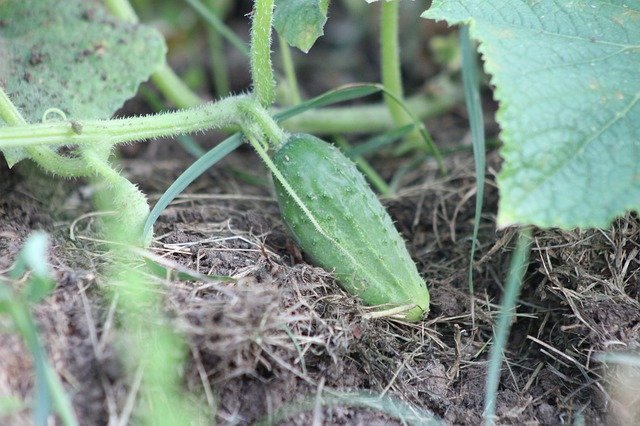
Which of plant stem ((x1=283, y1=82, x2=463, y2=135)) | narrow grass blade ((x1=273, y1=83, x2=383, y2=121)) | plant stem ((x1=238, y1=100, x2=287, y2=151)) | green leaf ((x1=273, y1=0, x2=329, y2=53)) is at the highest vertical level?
green leaf ((x1=273, y1=0, x2=329, y2=53))

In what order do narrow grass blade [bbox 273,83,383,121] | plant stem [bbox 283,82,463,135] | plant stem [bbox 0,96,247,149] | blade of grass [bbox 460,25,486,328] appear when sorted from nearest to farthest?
plant stem [bbox 0,96,247,149], blade of grass [bbox 460,25,486,328], narrow grass blade [bbox 273,83,383,121], plant stem [bbox 283,82,463,135]

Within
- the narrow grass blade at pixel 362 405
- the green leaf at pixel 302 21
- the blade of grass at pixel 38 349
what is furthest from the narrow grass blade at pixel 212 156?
the narrow grass blade at pixel 362 405

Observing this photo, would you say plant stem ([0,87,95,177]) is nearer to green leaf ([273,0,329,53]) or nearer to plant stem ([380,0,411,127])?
green leaf ([273,0,329,53])

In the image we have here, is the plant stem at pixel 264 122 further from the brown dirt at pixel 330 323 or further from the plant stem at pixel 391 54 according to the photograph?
the plant stem at pixel 391 54

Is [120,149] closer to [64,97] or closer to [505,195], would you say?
[64,97]

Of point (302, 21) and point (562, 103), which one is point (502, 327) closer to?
point (562, 103)

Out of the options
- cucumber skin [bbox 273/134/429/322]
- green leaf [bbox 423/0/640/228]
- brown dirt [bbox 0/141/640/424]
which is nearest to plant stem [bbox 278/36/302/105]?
brown dirt [bbox 0/141/640/424]
